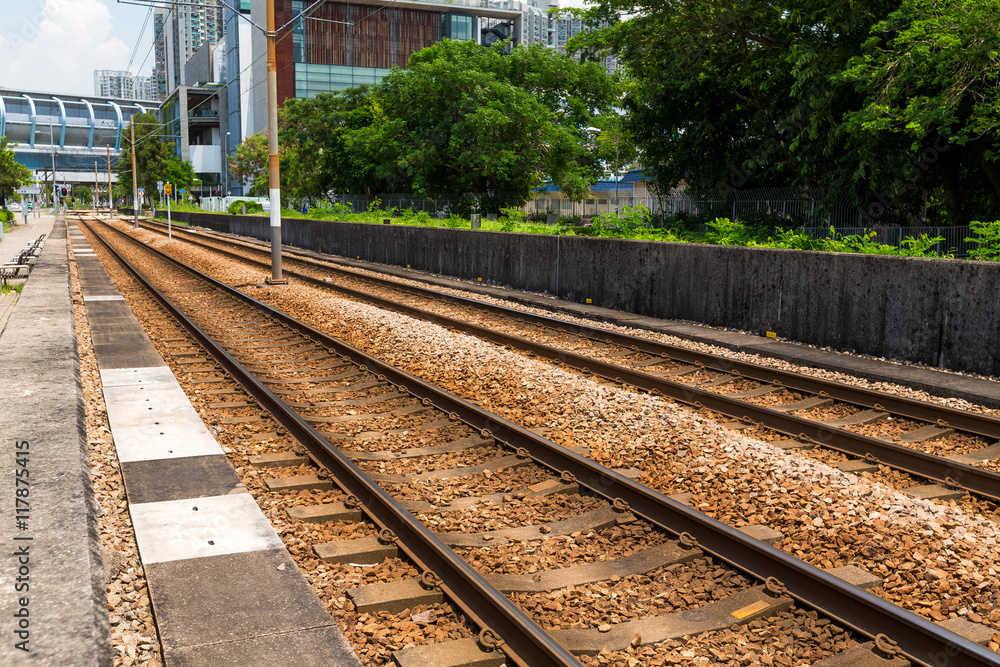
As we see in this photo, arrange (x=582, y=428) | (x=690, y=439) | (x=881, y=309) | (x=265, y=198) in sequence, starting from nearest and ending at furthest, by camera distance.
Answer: (x=690, y=439) → (x=582, y=428) → (x=881, y=309) → (x=265, y=198)

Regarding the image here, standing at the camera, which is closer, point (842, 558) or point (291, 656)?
point (291, 656)

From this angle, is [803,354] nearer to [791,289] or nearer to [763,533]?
[791,289]

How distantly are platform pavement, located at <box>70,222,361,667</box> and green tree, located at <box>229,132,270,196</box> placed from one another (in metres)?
84.8

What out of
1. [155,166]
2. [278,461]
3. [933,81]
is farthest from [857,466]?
[155,166]

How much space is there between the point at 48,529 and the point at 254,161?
95.9m

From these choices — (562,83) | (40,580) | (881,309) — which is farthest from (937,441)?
(562,83)

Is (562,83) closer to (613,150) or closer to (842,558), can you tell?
(613,150)

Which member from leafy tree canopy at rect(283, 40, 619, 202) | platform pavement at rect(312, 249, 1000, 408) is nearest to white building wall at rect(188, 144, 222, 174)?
leafy tree canopy at rect(283, 40, 619, 202)

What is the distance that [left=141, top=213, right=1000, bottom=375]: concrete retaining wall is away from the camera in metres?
11.0

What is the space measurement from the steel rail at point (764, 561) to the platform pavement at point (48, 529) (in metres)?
3.48

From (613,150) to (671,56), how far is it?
2093cm

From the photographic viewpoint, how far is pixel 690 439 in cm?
774

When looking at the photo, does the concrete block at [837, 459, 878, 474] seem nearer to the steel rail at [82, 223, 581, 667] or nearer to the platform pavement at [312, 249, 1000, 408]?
the platform pavement at [312, 249, 1000, 408]

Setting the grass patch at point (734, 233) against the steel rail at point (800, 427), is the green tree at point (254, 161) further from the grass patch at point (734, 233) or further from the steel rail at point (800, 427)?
the steel rail at point (800, 427)
